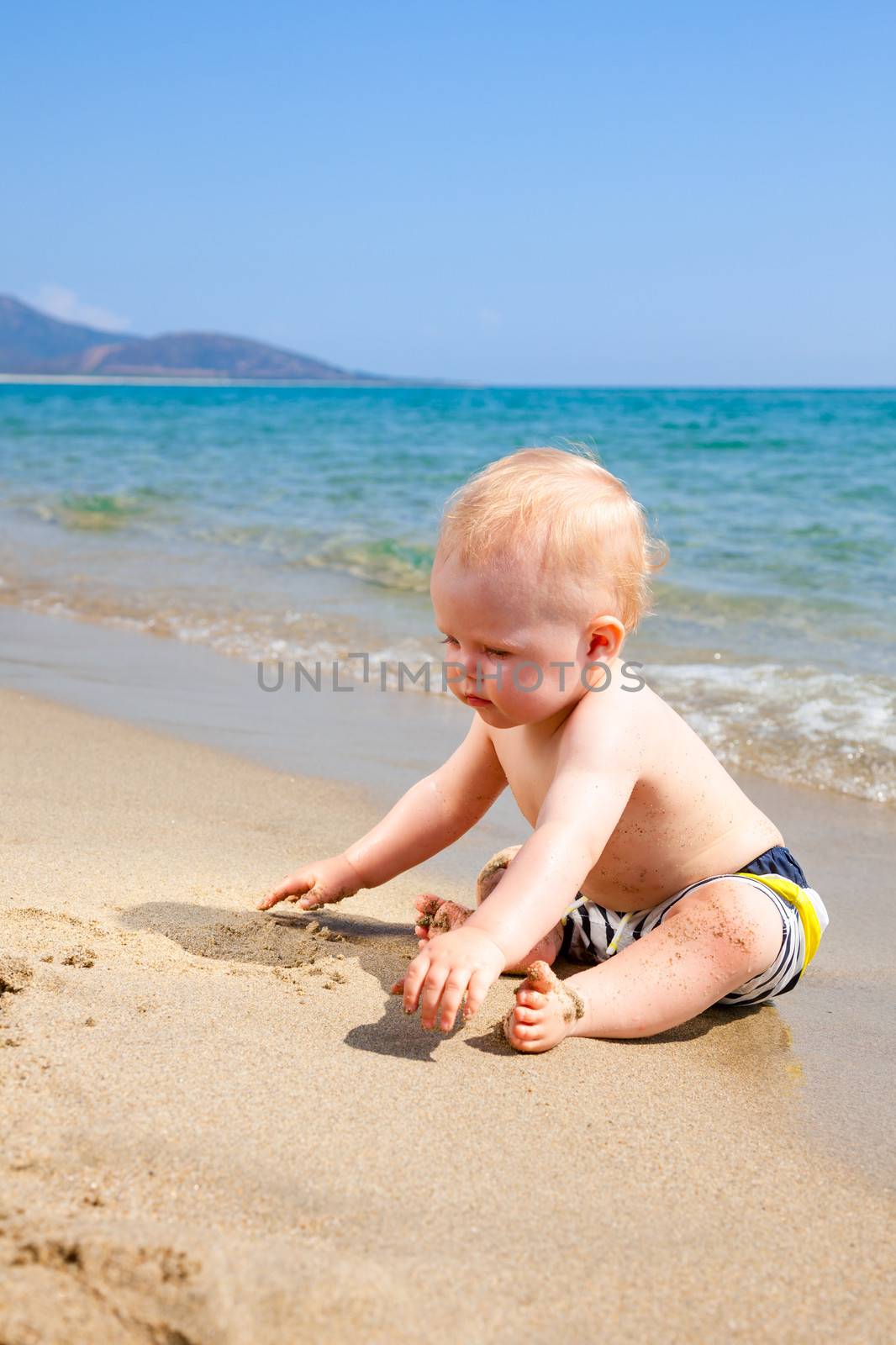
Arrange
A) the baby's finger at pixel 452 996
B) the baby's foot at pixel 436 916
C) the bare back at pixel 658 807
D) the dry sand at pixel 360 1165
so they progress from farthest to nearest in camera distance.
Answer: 1. the baby's foot at pixel 436 916
2. the bare back at pixel 658 807
3. the baby's finger at pixel 452 996
4. the dry sand at pixel 360 1165

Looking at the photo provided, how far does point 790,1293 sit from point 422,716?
3.06 m

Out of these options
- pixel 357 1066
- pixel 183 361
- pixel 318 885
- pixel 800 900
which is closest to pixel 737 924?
pixel 800 900

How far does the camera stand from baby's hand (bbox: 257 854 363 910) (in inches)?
91.0

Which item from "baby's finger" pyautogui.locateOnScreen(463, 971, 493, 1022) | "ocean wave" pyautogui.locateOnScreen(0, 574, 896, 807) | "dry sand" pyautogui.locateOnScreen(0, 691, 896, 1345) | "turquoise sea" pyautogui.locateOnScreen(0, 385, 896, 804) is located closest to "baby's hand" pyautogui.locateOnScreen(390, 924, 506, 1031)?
"baby's finger" pyautogui.locateOnScreen(463, 971, 493, 1022)

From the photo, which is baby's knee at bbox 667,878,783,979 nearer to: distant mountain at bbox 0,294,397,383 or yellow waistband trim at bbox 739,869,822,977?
yellow waistband trim at bbox 739,869,822,977

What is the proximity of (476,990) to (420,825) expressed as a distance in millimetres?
753

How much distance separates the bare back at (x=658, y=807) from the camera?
2029 millimetres

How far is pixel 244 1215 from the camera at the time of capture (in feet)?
4.08

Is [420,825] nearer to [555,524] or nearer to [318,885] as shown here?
[318,885]

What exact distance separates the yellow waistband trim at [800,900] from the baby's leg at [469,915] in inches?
15.2

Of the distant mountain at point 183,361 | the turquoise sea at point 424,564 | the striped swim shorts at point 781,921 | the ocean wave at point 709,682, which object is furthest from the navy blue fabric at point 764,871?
the distant mountain at point 183,361

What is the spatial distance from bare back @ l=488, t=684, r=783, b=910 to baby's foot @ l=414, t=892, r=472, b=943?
21 centimetres

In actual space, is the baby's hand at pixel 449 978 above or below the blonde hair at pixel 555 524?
below

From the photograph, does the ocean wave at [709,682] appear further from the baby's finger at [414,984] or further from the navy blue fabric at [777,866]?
the baby's finger at [414,984]
